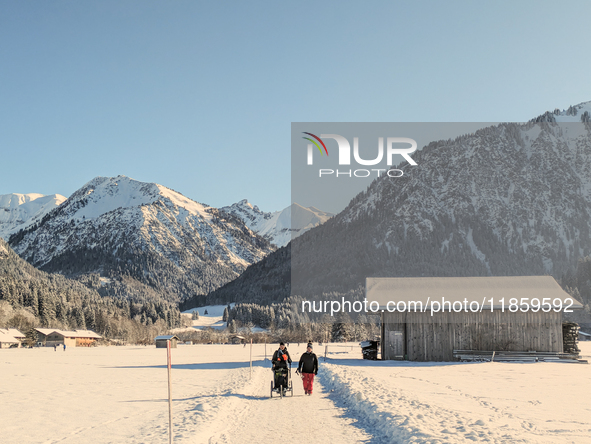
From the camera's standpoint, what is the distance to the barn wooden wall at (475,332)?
1244 inches

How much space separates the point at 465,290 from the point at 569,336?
6945mm

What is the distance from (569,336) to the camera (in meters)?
32.4

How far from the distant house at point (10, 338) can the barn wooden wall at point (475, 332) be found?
8032 centimetres

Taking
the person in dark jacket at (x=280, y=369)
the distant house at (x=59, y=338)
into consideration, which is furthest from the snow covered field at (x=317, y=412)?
the distant house at (x=59, y=338)

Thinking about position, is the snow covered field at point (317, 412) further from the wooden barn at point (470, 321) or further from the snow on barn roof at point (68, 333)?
the snow on barn roof at point (68, 333)

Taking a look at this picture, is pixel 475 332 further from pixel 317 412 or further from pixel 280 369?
pixel 317 412

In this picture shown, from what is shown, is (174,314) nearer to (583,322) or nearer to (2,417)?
(583,322)

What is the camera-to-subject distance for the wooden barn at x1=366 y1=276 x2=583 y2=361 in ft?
104

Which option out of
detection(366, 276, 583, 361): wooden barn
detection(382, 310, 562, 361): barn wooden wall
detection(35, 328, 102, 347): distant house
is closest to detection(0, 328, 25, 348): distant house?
Answer: detection(35, 328, 102, 347): distant house

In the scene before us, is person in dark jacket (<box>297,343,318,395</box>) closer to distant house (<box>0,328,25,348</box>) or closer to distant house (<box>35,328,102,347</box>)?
distant house (<box>0,328,25,348</box>)

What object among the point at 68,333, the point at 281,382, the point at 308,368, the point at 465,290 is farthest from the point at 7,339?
the point at 308,368

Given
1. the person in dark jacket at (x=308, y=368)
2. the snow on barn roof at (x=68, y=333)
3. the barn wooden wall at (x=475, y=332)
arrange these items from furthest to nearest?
the snow on barn roof at (x=68, y=333) < the barn wooden wall at (x=475, y=332) < the person in dark jacket at (x=308, y=368)

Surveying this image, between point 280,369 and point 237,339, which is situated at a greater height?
point 280,369

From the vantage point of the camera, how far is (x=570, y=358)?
3106 centimetres
